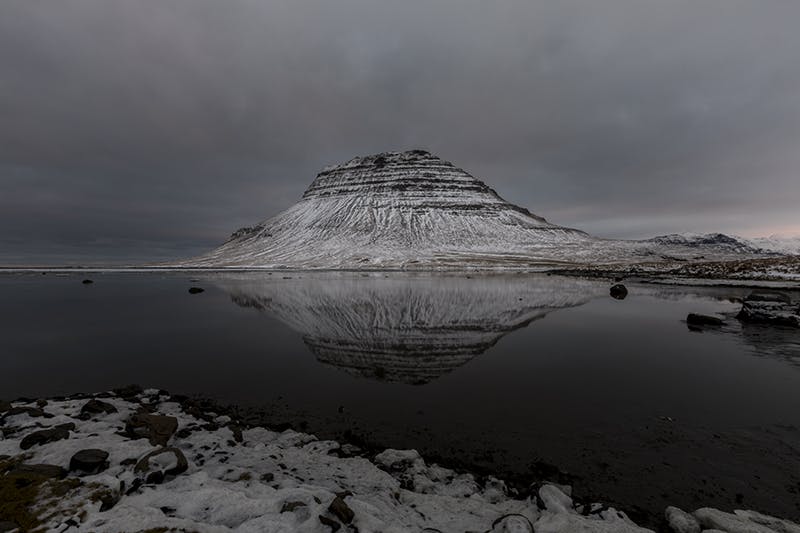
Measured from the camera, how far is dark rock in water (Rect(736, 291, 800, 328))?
92.0ft

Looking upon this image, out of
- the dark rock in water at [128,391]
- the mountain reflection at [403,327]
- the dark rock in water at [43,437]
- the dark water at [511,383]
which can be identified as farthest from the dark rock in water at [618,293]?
the dark rock in water at [43,437]

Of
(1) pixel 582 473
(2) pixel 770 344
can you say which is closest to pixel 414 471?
(1) pixel 582 473

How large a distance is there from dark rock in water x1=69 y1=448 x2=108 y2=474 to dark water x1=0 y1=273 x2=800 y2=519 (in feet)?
17.6

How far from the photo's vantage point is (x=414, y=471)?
29.7ft

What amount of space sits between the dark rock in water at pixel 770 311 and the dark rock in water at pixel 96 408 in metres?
41.6

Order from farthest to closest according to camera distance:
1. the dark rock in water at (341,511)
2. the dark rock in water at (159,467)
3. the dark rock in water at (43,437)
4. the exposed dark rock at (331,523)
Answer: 1. the dark rock in water at (43,437)
2. the dark rock in water at (159,467)
3. the dark rock in water at (341,511)
4. the exposed dark rock at (331,523)

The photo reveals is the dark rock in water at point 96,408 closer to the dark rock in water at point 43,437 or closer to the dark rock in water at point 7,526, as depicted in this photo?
the dark rock in water at point 43,437

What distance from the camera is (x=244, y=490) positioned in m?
7.13

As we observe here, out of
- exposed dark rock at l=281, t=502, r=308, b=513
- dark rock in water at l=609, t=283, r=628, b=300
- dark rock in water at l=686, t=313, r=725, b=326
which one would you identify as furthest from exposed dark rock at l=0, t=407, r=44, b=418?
dark rock in water at l=609, t=283, r=628, b=300

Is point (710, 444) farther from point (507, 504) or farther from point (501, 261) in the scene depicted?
point (501, 261)

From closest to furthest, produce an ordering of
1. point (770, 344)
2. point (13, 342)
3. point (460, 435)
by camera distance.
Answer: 1. point (460, 435)
2. point (770, 344)
3. point (13, 342)

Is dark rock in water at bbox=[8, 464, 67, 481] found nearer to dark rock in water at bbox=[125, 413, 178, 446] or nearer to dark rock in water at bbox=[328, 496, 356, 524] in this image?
dark rock in water at bbox=[125, 413, 178, 446]

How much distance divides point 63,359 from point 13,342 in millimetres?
8094

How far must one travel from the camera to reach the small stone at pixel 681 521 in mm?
6973
